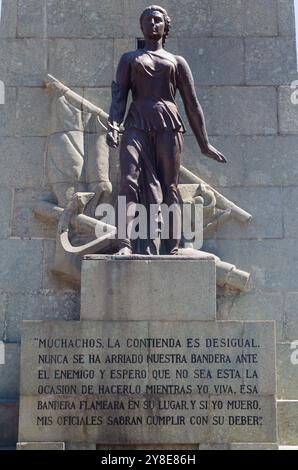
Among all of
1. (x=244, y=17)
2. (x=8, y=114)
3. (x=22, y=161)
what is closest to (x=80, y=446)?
(x=22, y=161)

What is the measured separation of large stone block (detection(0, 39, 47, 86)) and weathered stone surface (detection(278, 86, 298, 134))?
122 inches

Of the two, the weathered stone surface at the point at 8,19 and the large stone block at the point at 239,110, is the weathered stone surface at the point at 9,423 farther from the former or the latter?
the weathered stone surface at the point at 8,19

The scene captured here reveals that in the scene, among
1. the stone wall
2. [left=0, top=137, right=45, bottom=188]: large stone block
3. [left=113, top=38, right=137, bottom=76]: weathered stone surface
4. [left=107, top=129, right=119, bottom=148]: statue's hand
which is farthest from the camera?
[left=113, top=38, right=137, bottom=76]: weathered stone surface

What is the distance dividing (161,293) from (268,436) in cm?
183

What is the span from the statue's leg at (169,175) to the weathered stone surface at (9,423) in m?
2.55

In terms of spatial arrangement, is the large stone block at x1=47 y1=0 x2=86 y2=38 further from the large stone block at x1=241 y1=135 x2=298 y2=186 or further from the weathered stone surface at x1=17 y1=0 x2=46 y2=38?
the large stone block at x1=241 y1=135 x2=298 y2=186

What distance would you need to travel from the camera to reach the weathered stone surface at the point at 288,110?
11938 mm

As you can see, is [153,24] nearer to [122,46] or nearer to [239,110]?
[122,46]

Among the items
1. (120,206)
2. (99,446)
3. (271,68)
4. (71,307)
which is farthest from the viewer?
(271,68)

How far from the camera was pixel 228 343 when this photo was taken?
9.69m

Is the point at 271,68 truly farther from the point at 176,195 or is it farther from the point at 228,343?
the point at 228,343

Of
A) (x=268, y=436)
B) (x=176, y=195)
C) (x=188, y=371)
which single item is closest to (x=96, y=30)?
(x=176, y=195)

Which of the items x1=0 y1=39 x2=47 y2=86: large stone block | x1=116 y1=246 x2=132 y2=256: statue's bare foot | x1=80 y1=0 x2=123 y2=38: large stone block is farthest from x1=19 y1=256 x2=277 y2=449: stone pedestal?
x1=80 y1=0 x2=123 y2=38: large stone block

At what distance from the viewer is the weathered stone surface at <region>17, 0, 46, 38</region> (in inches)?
484
